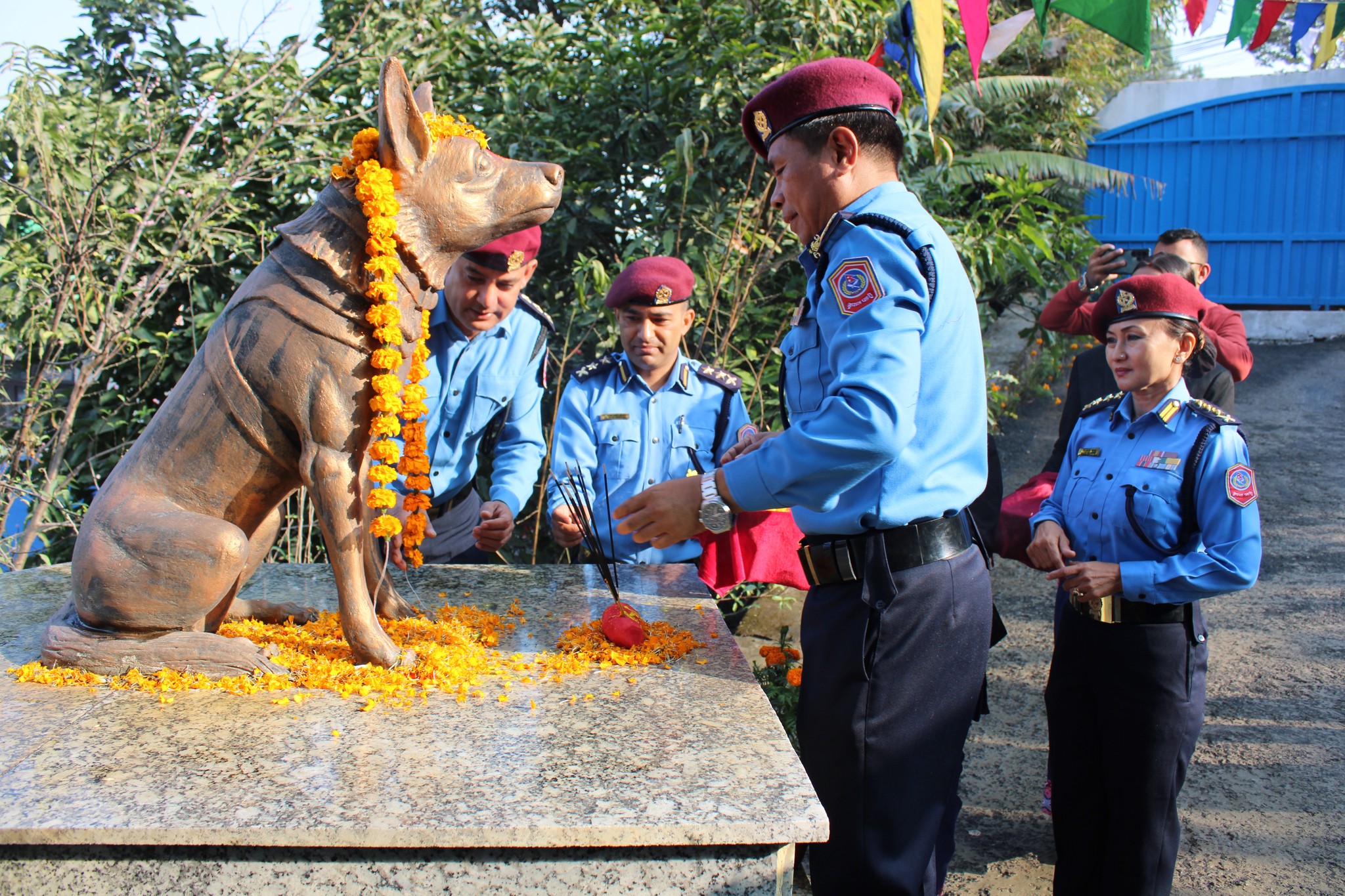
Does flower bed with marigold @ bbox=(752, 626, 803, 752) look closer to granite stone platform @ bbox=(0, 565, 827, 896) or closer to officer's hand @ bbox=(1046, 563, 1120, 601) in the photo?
officer's hand @ bbox=(1046, 563, 1120, 601)

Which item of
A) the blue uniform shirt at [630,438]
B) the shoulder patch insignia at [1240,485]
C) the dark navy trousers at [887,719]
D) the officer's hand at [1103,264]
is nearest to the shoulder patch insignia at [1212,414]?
the shoulder patch insignia at [1240,485]

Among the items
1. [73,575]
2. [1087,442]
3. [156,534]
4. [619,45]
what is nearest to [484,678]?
[156,534]

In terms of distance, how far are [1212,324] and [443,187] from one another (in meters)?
3.46

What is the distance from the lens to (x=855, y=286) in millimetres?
1998

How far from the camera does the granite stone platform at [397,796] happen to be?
1612mm

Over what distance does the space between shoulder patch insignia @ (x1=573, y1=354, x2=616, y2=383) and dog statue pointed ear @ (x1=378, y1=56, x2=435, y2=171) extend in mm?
1527

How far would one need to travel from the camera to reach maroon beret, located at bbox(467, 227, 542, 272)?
124 inches

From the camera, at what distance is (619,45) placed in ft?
18.7

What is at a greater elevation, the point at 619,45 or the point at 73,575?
the point at 619,45

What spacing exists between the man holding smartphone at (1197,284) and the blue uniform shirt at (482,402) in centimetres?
224

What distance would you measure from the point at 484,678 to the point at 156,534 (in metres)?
0.83

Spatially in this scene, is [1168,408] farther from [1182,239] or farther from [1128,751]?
[1182,239]

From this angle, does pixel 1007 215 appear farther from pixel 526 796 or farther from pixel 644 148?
pixel 526 796

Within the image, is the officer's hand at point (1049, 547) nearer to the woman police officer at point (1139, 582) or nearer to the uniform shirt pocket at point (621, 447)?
the woman police officer at point (1139, 582)
